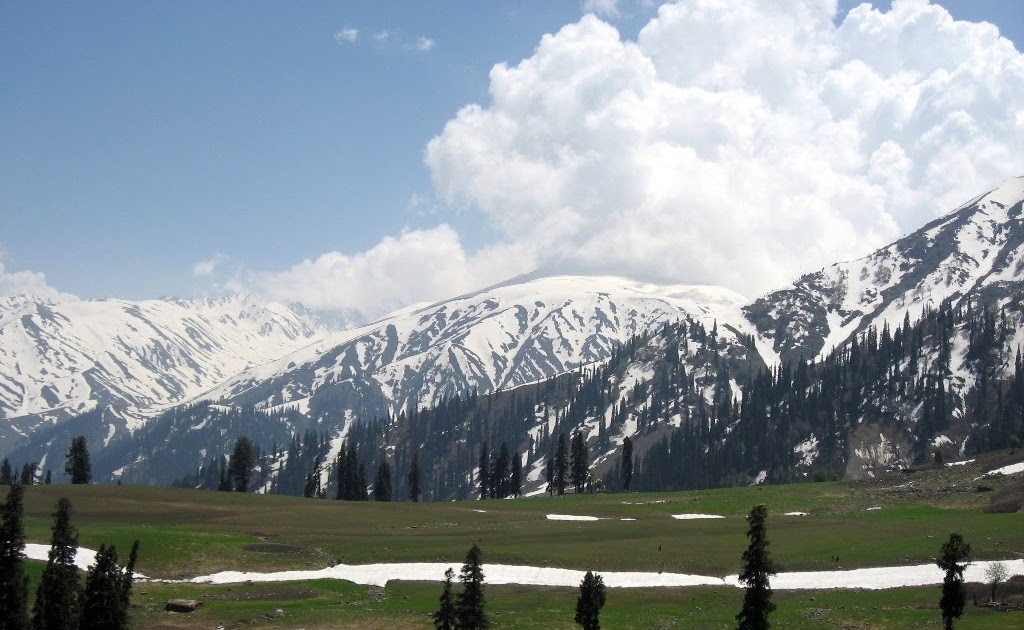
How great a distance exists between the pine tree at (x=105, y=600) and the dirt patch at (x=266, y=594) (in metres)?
14.3

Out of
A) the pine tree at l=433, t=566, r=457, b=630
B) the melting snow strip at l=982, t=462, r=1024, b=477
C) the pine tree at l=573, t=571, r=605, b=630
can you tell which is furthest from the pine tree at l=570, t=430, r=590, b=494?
the pine tree at l=433, t=566, r=457, b=630

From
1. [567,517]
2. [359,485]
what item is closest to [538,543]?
[567,517]

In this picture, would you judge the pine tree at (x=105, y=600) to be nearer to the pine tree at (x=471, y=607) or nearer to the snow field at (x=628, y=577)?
the pine tree at (x=471, y=607)

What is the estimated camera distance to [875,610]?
61.4 meters

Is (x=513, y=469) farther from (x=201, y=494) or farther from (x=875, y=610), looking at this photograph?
(x=875, y=610)

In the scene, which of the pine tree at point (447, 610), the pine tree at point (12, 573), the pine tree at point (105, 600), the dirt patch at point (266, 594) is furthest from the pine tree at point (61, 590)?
the pine tree at point (447, 610)

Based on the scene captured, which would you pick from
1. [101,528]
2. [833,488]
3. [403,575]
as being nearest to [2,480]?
[101,528]

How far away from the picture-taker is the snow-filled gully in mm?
70688

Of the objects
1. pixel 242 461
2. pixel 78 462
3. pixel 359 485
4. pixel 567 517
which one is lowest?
pixel 567 517

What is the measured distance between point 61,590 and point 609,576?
1601 inches

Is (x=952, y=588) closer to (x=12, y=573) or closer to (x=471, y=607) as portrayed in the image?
(x=471, y=607)

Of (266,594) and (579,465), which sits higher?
(579,465)

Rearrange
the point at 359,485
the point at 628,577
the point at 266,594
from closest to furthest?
the point at 266,594 → the point at 628,577 → the point at 359,485

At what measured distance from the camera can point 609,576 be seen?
2916 inches
